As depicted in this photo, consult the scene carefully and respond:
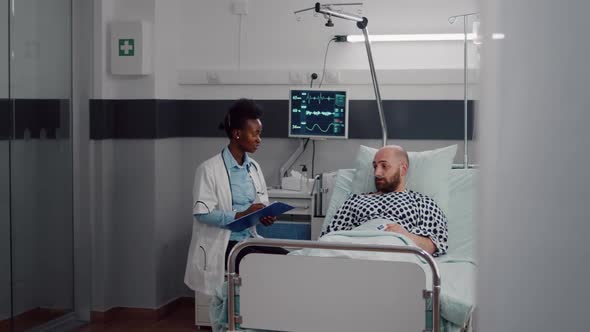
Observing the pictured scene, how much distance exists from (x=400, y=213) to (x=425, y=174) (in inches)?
15.4

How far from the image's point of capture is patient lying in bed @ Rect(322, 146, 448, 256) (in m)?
3.66

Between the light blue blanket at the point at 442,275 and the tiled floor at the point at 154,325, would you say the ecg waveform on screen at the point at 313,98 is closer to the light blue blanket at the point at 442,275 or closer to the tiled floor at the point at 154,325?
the light blue blanket at the point at 442,275

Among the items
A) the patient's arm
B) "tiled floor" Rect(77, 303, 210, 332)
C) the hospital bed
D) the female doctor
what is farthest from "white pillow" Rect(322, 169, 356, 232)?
the hospital bed

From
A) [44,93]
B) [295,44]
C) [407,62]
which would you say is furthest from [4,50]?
[407,62]

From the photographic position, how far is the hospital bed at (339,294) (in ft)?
8.15

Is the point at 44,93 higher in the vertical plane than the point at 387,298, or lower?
higher

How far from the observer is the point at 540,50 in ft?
1.42

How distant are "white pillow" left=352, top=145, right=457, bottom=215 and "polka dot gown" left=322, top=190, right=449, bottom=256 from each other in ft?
0.39

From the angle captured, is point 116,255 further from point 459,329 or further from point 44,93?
point 459,329

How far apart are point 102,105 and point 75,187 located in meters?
0.55

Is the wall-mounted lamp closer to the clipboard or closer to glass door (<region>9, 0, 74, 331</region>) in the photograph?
the clipboard

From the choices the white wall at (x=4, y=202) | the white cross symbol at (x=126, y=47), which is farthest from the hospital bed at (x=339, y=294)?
the white cross symbol at (x=126, y=47)


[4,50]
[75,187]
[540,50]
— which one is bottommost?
[75,187]

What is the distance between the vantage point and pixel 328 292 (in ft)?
8.46
